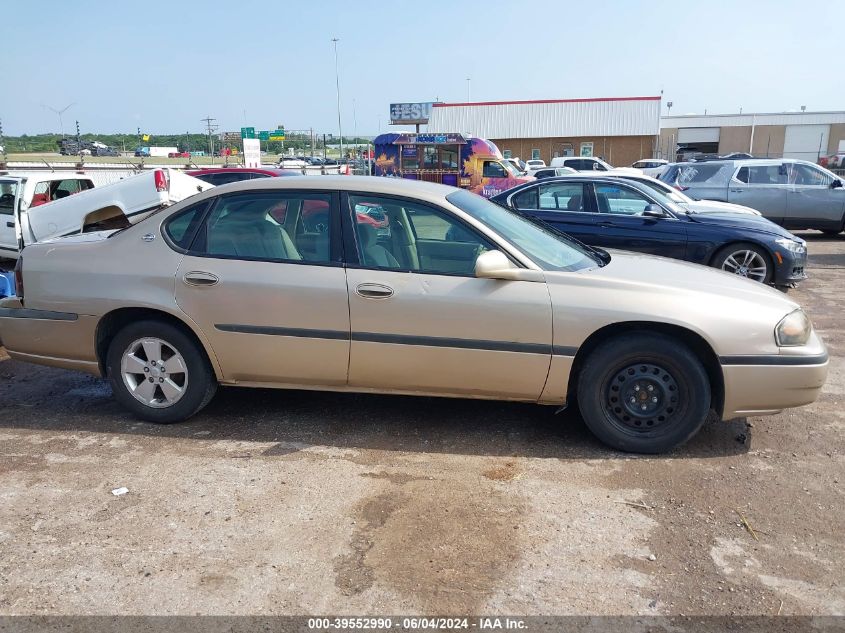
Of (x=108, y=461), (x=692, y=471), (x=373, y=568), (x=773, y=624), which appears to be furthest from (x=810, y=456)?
(x=108, y=461)

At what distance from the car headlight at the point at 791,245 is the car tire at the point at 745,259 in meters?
0.23

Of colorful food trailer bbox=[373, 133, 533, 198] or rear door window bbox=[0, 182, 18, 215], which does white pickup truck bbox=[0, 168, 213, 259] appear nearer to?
rear door window bbox=[0, 182, 18, 215]

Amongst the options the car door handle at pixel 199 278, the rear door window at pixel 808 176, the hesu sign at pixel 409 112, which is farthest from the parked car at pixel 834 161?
the car door handle at pixel 199 278

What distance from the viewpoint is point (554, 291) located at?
391cm

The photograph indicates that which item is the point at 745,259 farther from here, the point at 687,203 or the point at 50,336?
the point at 50,336

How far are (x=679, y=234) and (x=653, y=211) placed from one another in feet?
1.43

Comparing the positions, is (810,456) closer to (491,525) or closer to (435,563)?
(491,525)

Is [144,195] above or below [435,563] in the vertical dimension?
above

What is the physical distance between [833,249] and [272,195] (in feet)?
39.5

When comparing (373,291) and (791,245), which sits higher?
(373,291)

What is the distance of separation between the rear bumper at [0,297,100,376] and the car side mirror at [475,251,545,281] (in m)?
2.55

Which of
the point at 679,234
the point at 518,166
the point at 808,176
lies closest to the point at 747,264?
the point at 679,234

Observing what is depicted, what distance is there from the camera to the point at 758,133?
47000 millimetres

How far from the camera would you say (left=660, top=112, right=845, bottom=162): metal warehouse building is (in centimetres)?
4562
